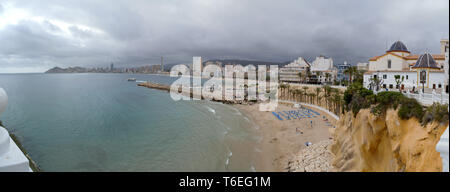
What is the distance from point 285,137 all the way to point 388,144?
12.4 meters

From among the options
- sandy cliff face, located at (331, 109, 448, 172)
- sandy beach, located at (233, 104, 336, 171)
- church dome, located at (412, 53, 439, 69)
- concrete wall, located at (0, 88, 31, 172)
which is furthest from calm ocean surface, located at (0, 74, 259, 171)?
church dome, located at (412, 53, 439, 69)

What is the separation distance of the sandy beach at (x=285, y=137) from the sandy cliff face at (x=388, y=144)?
4.24 m

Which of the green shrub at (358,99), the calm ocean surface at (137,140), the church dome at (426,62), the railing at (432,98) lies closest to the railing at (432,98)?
the railing at (432,98)

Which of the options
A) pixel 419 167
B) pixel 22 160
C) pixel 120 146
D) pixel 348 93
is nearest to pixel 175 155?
pixel 120 146

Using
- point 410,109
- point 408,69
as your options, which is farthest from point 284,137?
point 408,69

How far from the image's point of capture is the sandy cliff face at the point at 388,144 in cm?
693

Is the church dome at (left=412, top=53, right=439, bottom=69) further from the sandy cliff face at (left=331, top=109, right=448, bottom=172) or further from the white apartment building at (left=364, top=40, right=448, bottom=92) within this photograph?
the sandy cliff face at (left=331, top=109, right=448, bottom=172)

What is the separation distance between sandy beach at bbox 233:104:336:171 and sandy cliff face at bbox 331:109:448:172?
4244 mm

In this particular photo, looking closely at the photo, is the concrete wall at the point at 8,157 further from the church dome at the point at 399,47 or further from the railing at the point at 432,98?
the church dome at the point at 399,47

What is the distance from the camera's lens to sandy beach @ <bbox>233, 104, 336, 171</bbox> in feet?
53.0

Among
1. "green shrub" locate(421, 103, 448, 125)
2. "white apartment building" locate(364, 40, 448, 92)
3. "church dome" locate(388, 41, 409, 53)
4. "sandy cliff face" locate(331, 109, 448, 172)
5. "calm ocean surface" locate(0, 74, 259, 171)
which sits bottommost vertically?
"calm ocean surface" locate(0, 74, 259, 171)

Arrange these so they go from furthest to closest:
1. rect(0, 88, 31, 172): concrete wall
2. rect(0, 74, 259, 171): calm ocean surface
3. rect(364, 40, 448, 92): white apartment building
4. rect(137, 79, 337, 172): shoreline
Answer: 1. rect(364, 40, 448, 92): white apartment building
2. rect(0, 74, 259, 171): calm ocean surface
3. rect(137, 79, 337, 172): shoreline
4. rect(0, 88, 31, 172): concrete wall
